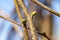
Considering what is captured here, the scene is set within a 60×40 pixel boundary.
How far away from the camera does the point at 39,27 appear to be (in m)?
1.12

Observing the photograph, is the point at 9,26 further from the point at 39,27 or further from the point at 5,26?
the point at 39,27

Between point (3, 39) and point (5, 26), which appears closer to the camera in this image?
point (3, 39)

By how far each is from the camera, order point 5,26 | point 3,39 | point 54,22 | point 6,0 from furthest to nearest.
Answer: point 6,0 < point 5,26 < point 54,22 < point 3,39

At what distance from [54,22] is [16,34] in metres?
0.25

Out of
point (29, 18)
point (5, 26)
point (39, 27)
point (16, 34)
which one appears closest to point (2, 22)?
point (5, 26)

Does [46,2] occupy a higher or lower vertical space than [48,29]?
higher

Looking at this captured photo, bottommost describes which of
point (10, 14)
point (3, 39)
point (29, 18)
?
point (3, 39)

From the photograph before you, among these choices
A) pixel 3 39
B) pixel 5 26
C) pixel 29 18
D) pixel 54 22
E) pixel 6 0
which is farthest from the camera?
pixel 6 0

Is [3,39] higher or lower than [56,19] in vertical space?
lower

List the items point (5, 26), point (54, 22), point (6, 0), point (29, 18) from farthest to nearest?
point (6, 0) < point (5, 26) < point (54, 22) < point (29, 18)

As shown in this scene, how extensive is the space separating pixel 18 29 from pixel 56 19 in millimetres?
233

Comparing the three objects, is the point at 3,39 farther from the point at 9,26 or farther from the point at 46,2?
the point at 46,2

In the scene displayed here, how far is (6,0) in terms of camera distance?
165 centimetres

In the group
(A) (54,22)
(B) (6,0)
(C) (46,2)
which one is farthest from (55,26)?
(B) (6,0)
